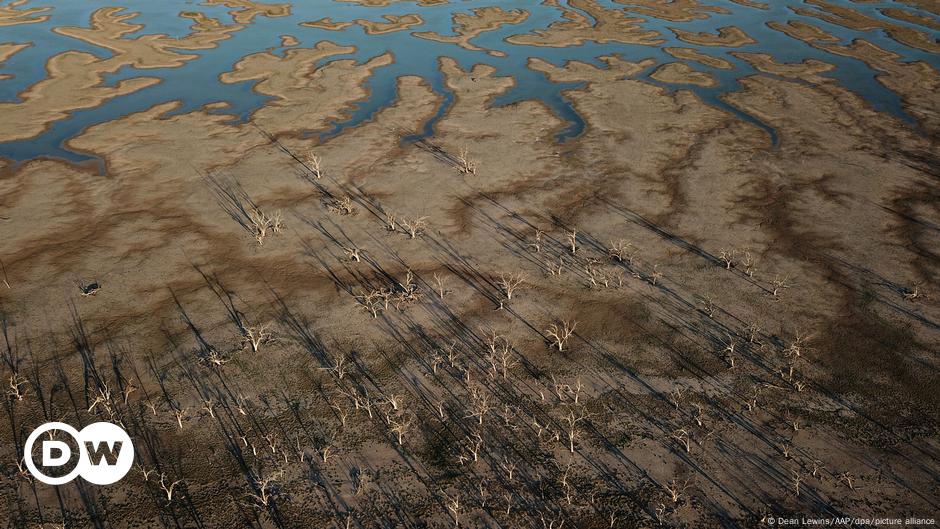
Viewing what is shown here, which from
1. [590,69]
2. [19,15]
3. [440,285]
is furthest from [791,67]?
[19,15]

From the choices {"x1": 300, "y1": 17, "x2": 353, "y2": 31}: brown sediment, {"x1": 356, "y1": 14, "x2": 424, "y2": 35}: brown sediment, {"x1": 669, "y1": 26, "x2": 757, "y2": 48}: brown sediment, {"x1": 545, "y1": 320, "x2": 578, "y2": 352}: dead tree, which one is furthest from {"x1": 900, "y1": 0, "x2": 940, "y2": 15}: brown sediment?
{"x1": 545, "y1": 320, "x2": 578, "y2": 352}: dead tree

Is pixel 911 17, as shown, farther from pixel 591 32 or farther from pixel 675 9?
pixel 591 32

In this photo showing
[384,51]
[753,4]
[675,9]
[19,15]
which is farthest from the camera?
[753,4]

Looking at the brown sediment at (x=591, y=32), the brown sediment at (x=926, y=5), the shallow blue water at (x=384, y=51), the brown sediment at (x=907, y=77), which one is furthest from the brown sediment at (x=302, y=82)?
the brown sediment at (x=926, y=5)

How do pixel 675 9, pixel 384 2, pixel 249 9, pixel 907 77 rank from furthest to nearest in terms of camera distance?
pixel 384 2 < pixel 249 9 < pixel 675 9 < pixel 907 77

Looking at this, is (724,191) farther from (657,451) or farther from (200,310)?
(200,310)

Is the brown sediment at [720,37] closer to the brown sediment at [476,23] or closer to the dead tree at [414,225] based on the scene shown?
the brown sediment at [476,23]
